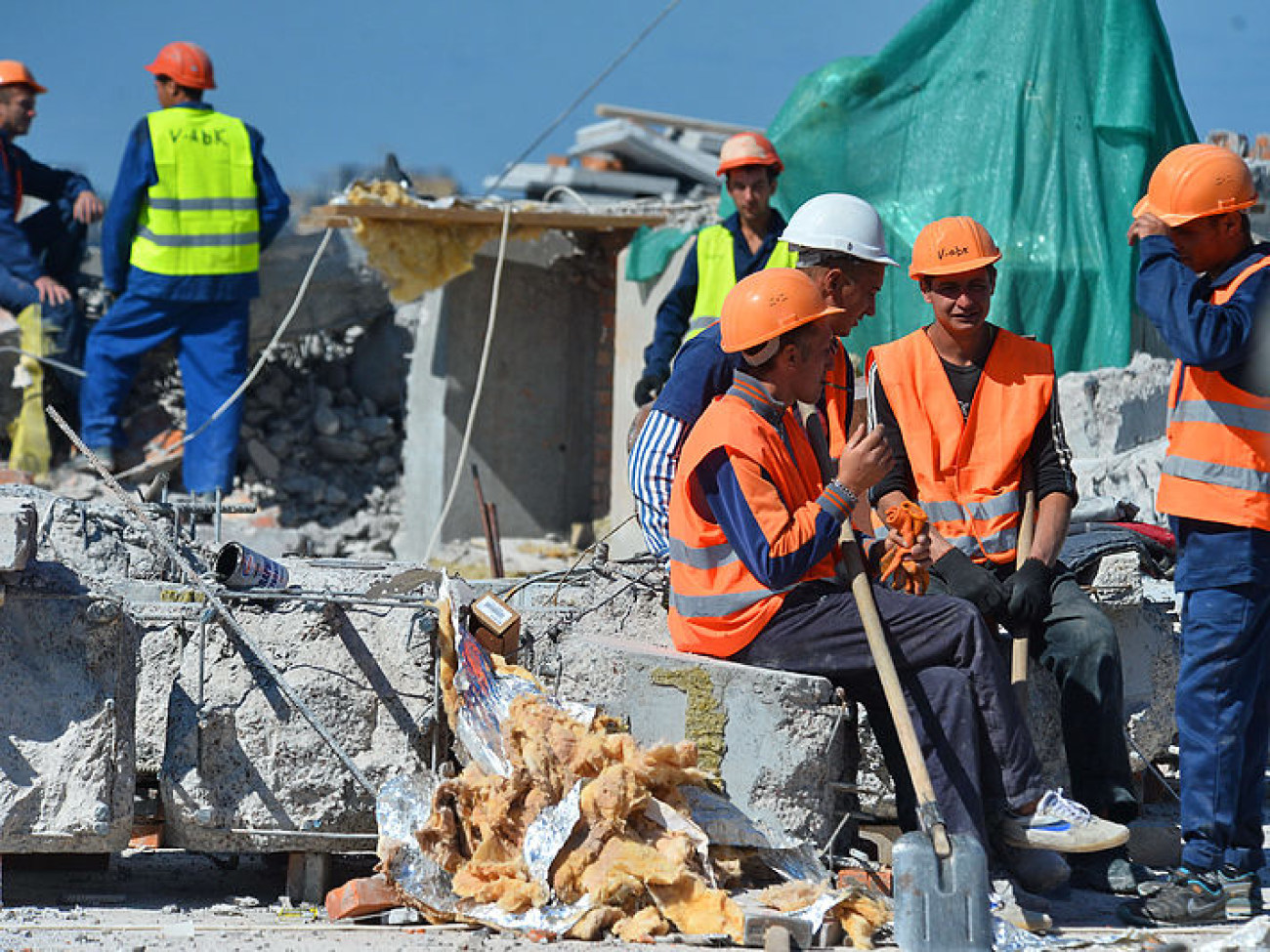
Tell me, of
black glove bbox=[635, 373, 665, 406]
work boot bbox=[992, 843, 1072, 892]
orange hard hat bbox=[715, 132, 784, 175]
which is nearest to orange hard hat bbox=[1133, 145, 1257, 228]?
work boot bbox=[992, 843, 1072, 892]

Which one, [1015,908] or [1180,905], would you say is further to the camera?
[1180,905]

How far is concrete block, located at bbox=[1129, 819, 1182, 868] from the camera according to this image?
5273 mm

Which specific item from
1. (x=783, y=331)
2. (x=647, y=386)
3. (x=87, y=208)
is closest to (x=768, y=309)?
(x=783, y=331)

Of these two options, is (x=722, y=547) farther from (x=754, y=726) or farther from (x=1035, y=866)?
(x=1035, y=866)

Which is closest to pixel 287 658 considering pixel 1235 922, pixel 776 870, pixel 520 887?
pixel 520 887

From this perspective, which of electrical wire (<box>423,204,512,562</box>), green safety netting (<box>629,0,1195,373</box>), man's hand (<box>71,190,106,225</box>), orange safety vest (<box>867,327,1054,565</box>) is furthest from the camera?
man's hand (<box>71,190,106,225</box>)

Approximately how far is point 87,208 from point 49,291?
0.52 m

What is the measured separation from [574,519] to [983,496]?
6480 mm

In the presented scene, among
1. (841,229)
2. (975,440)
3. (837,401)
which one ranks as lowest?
(975,440)

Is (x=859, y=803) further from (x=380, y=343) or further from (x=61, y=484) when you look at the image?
(x=380, y=343)

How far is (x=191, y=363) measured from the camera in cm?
934

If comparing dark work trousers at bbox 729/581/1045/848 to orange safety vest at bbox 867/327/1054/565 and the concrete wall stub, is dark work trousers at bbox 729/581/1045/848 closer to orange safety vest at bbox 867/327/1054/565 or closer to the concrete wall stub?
orange safety vest at bbox 867/327/1054/565

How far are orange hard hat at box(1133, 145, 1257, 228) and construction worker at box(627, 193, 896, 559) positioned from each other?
32.4 inches

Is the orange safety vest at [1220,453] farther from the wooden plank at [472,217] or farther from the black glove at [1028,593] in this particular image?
the wooden plank at [472,217]
